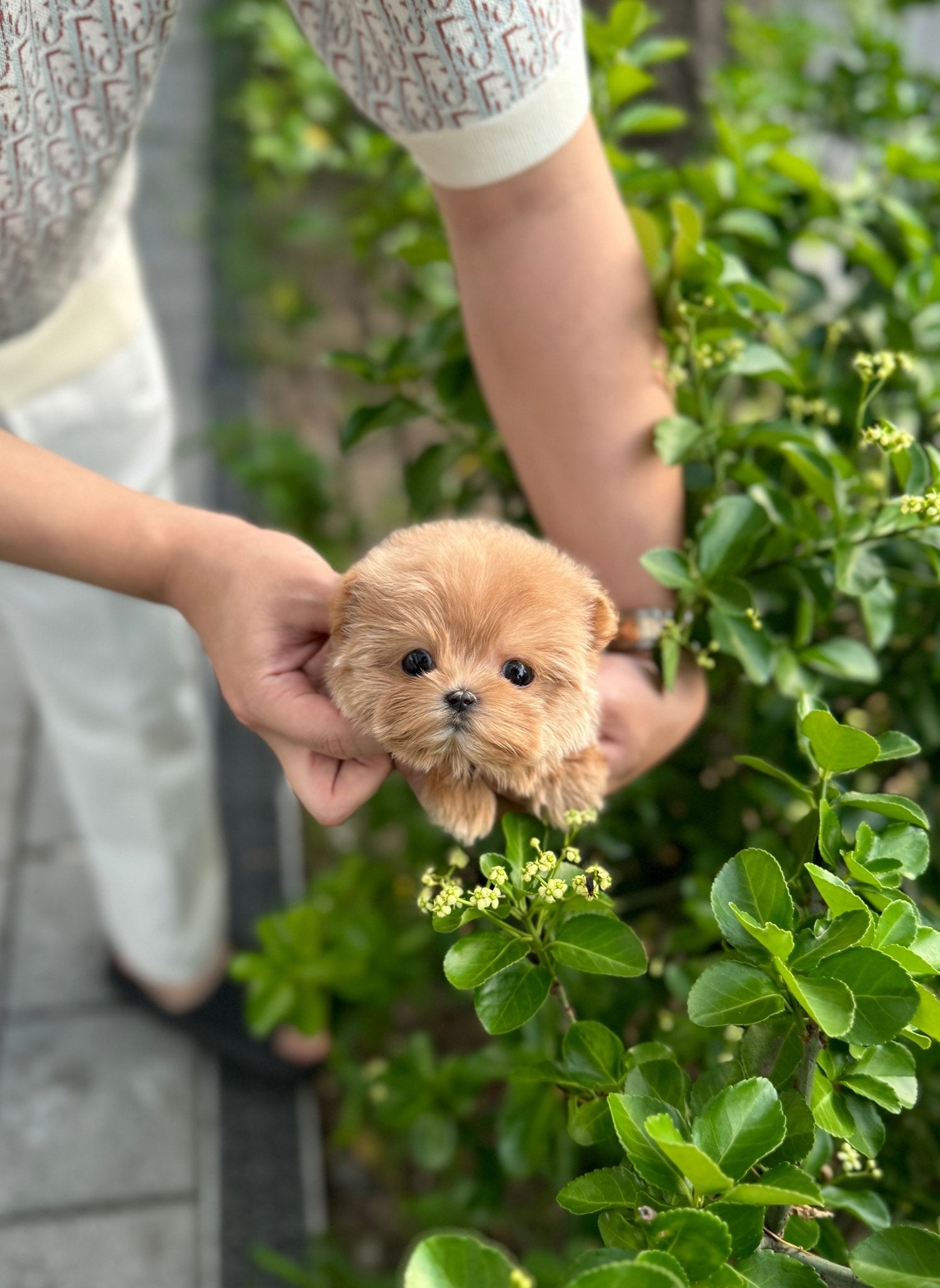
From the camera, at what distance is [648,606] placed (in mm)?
Result: 1017

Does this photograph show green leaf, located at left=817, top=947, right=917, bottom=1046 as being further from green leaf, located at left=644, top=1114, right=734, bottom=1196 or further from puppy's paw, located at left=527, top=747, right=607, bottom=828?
puppy's paw, located at left=527, top=747, right=607, bottom=828

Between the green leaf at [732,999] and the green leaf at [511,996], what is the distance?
97mm

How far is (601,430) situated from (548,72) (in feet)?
0.97

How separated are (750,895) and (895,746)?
6.8 inches

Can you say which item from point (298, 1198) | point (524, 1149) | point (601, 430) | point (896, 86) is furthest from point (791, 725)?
point (298, 1198)

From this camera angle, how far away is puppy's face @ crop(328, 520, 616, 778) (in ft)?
→ 2.33

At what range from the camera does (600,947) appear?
68 centimetres

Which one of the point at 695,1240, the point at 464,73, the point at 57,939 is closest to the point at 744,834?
the point at 695,1240

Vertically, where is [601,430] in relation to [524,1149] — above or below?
above

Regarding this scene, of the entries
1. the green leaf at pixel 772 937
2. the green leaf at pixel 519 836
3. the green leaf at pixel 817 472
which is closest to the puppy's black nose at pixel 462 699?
the green leaf at pixel 519 836

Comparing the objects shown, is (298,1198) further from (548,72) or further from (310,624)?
(548,72)

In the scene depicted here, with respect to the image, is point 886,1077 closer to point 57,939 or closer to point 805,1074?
point 805,1074

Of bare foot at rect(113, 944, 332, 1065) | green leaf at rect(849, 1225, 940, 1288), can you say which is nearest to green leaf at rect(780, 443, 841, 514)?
green leaf at rect(849, 1225, 940, 1288)

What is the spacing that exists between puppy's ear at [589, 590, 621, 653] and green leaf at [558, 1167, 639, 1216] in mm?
354
